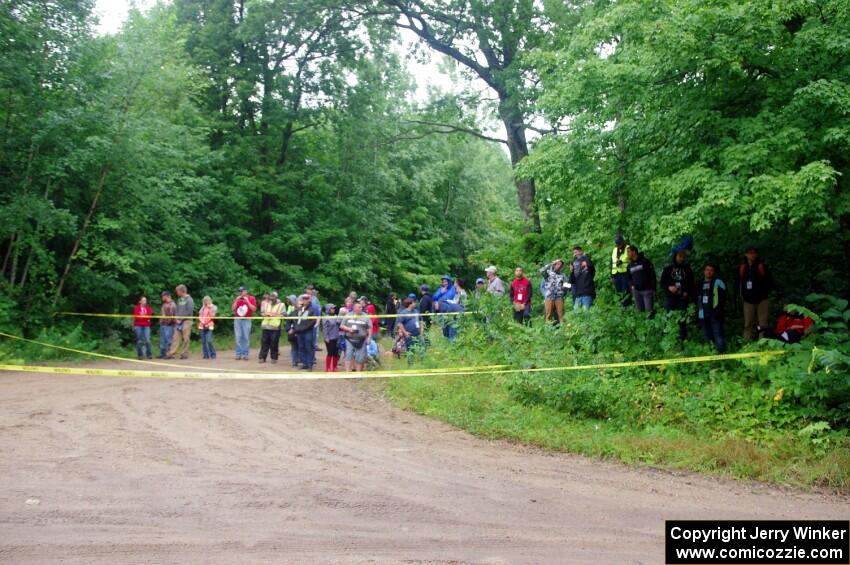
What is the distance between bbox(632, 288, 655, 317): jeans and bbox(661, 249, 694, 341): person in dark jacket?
→ 459 mm

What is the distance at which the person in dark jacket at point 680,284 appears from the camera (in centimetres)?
1230

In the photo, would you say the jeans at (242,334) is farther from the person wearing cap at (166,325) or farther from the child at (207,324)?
the person wearing cap at (166,325)

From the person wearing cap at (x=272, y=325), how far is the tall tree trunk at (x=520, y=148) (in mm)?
8490

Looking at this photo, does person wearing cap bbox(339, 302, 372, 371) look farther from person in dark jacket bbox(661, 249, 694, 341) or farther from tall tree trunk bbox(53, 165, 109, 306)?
tall tree trunk bbox(53, 165, 109, 306)

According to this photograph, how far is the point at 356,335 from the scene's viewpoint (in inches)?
593

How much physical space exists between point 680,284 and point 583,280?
2.58 metres

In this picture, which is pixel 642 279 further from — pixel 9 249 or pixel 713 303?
pixel 9 249

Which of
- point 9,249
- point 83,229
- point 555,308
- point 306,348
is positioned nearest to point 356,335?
point 306,348

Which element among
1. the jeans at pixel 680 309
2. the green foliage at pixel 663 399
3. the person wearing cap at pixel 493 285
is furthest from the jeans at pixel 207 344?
the jeans at pixel 680 309

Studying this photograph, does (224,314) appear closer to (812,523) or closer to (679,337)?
(679,337)

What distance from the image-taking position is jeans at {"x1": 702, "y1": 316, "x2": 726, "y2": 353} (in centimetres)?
1173

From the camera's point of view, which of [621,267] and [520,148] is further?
[520,148]

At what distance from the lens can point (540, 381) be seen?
1133 centimetres

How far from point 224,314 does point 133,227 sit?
635 centimetres
